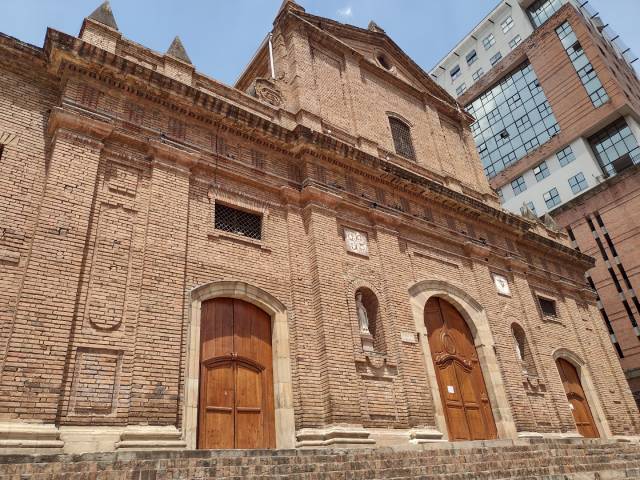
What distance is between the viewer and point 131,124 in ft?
34.3

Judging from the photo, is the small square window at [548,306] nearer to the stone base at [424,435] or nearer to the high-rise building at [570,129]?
the stone base at [424,435]

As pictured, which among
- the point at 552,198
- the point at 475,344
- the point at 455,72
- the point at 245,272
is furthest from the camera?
the point at 455,72

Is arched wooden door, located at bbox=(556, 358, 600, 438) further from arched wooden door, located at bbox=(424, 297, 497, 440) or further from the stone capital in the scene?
the stone capital

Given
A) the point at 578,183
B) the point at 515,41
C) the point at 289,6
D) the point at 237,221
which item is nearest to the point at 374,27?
the point at 289,6

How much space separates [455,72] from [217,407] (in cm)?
4903

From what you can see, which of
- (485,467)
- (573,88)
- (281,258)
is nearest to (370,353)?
(281,258)

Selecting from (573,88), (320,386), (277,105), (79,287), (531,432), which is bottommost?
(531,432)

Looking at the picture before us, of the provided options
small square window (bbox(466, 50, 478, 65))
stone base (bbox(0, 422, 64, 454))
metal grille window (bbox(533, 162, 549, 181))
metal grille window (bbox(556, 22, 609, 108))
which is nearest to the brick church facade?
stone base (bbox(0, 422, 64, 454))

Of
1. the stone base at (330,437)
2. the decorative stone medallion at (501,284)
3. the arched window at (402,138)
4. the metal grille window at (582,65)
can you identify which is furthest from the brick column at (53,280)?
the metal grille window at (582,65)

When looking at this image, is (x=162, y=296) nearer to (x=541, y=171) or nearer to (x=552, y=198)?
(x=552, y=198)

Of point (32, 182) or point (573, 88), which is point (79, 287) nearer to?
point (32, 182)

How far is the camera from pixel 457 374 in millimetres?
13125

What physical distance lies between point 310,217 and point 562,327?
11.2 m

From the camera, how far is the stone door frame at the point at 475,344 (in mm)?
12188
